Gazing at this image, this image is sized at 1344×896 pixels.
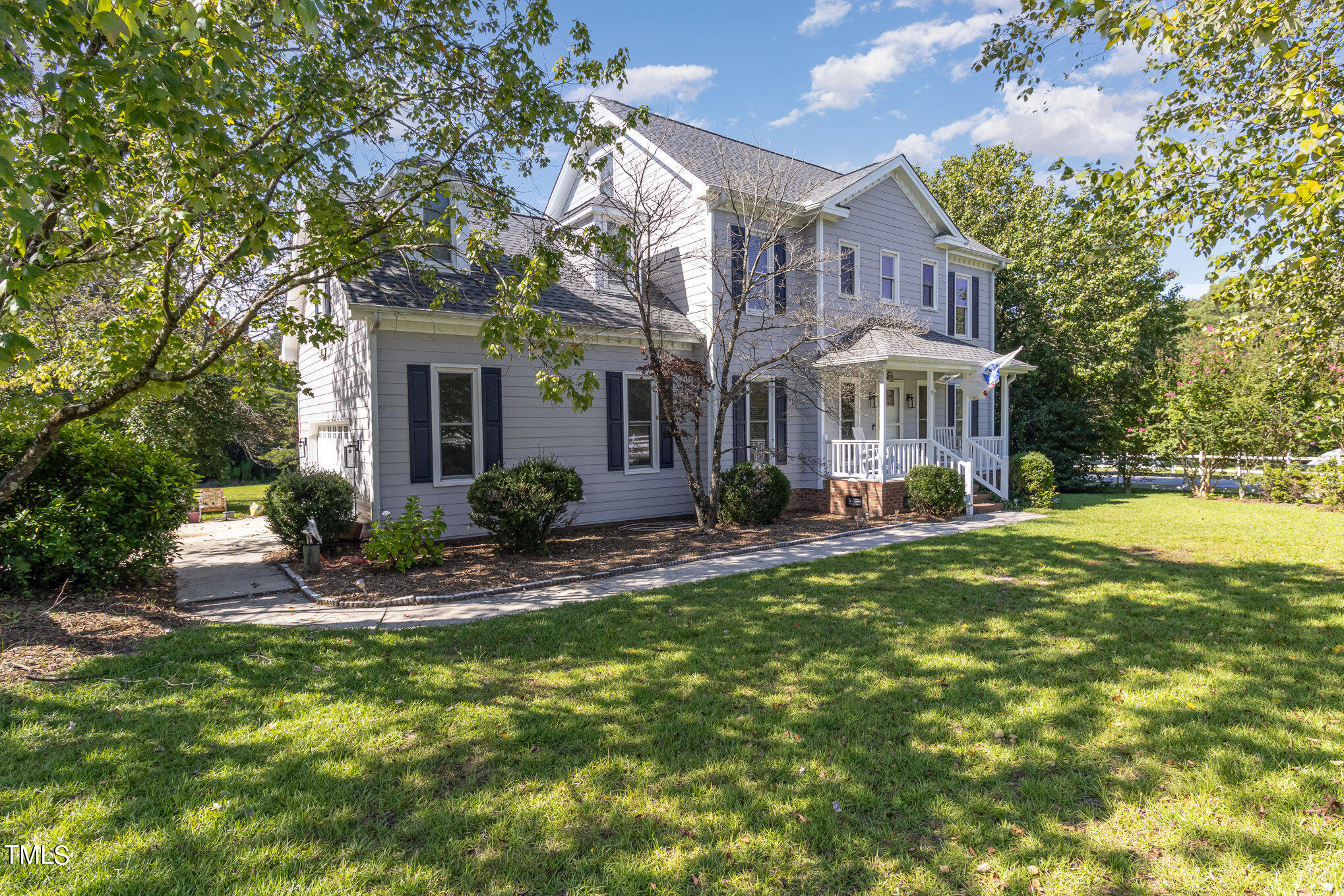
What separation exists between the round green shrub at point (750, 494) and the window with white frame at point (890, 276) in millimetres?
6447

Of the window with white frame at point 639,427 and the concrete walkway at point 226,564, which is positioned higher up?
the window with white frame at point 639,427

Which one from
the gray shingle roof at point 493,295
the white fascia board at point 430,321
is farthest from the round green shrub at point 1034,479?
the white fascia board at point 430,321

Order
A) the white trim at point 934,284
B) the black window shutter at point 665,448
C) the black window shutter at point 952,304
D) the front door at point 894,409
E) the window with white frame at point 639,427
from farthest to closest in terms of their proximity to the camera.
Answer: the black window shutter at point 952,304 → the white trim at point 934,284 → the front door at point 894,409 → the black window shutter at point 665,448 → the window with white frame at point 639,427

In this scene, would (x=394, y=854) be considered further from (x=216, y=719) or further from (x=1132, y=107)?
(x=1132, y=107)

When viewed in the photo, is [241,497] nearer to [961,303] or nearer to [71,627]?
[71,627]

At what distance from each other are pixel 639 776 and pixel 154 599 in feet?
21.2

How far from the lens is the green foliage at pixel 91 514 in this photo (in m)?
6.09

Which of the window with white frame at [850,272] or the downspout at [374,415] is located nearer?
the downspout at [374,415]

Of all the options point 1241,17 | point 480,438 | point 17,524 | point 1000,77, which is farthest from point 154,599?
point 1241,17

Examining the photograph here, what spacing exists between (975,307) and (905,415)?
4625 millimetres

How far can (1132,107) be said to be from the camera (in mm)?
7031

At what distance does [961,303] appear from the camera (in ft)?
58.0

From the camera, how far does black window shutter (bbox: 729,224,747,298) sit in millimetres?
12336

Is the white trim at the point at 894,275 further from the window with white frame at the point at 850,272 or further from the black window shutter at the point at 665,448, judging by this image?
the black window shutter at the point at 665,448
